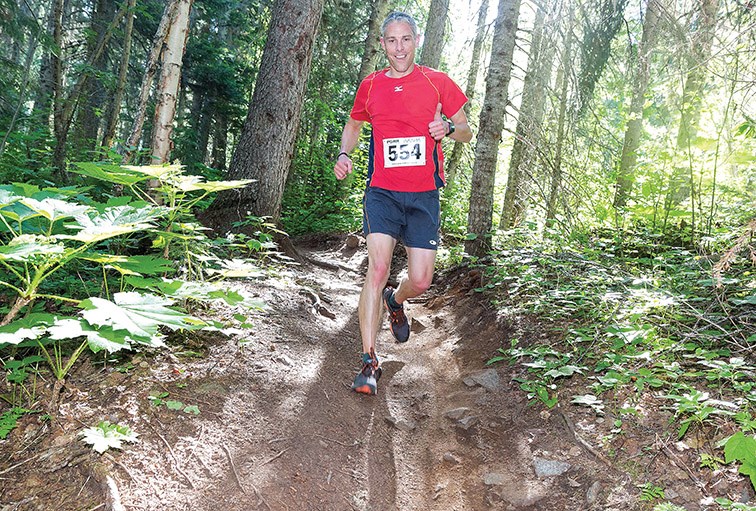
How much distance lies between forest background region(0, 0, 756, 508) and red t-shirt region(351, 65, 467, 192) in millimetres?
1054

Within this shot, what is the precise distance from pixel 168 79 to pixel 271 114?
1.68m

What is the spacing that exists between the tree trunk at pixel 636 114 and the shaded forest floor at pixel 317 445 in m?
5.00

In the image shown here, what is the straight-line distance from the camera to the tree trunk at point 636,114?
7.50 metres

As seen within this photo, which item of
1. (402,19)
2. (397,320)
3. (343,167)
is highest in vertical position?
(402,19)

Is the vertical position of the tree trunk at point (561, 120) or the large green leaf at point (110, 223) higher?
the tree trunk at point (561, 120)

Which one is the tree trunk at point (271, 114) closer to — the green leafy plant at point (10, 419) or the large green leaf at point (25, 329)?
the green leafy plant at point (10, 419)

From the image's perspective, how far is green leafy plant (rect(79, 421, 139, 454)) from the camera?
2.25 metres

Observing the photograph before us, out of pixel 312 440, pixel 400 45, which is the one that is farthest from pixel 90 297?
pixel 400 45

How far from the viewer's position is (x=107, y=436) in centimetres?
233

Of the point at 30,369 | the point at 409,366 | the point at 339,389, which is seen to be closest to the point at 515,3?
the point at 409,366

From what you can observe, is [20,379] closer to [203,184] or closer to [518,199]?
[203,184]

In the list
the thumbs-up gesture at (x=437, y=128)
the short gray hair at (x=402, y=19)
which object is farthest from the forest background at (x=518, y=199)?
the short gray hair at (x=402, y=19)

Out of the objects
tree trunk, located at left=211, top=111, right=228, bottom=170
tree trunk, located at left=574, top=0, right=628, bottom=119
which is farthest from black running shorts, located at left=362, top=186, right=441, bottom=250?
tree trunk, located at left=211, top=111, right=228, bottom=170

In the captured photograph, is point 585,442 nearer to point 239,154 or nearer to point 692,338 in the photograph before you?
point 692,338
